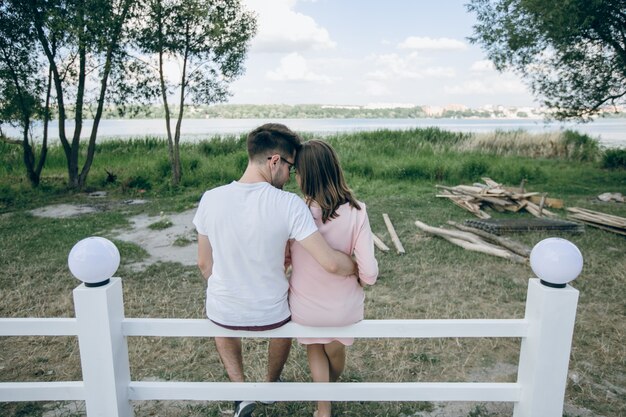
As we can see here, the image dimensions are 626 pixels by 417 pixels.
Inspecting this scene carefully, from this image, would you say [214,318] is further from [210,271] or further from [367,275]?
[367,275]

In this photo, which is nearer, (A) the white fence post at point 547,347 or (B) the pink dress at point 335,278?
(A) the white fence post at point 547,347

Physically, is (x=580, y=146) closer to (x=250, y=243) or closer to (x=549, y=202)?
(x=549, y=202)

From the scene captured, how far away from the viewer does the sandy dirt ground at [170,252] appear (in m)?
3.12

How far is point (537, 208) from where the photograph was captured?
31.0 ft

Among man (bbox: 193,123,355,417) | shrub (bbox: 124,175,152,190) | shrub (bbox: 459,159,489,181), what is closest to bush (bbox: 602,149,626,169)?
shrub (bbox: 459,159,489,181)

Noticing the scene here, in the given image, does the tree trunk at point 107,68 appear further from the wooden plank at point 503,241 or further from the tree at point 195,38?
the wooden plank at point 503,241

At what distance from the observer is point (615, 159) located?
606 inches

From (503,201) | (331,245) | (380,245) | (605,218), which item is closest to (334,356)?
(331,245)

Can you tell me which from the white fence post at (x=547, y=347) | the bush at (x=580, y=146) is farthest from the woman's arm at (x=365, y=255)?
the bush at (x=580, y=146)

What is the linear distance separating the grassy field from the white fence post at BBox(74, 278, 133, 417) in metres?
1.06

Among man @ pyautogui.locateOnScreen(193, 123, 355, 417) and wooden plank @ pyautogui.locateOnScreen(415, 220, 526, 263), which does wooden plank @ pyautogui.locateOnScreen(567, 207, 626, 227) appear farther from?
man @ pyautogui.locateOnScreen(193, 123, 355, 417)

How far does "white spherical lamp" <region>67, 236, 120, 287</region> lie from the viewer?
6.38 ft

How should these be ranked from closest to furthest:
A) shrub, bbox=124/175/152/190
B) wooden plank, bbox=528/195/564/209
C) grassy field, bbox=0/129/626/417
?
grassy field, bbox=0/129/626/417, wooden plank, bbox=528/195/564/209, shrub, bbox=124/175/152/190

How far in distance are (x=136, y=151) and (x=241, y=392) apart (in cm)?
1682
